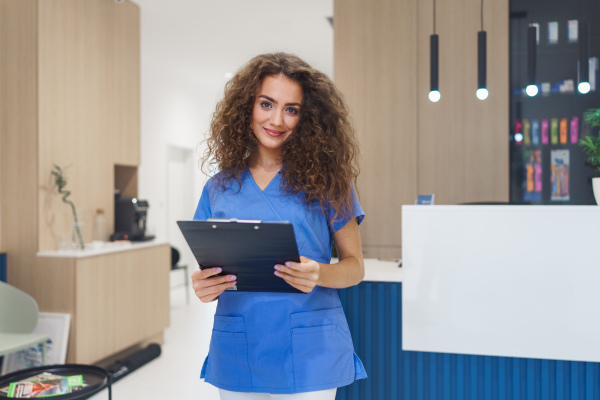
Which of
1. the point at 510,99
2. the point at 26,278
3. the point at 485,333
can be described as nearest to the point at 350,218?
the point at 485,333

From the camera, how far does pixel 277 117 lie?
4.10ft

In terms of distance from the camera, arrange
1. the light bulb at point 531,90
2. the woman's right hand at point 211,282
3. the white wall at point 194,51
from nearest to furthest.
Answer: the woman's right hand at point 211,282 < the light bulb at point 531,90 < the white wall at point 194,51

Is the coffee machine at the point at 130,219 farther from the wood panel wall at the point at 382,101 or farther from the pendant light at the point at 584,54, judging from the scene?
the pendant light at the point at 584,54

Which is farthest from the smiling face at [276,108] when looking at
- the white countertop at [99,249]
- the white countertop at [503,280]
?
the white countertop at [99,249]

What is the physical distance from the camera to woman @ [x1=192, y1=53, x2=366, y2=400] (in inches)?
47.7

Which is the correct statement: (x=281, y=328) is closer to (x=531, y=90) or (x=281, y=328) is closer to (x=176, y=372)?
(x=531, y=90)

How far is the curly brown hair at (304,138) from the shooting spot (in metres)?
1.25

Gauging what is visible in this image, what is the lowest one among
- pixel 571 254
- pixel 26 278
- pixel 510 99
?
pixel 26 278

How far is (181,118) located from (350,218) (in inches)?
228

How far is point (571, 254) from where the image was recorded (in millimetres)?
1606

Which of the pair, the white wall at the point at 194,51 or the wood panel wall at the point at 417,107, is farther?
the white wall at the point at 194,51

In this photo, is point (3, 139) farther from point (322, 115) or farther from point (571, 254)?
point (571, 254)

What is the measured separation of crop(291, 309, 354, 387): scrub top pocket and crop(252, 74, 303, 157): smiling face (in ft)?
1.40

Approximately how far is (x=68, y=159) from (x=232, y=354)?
2.79 meters
